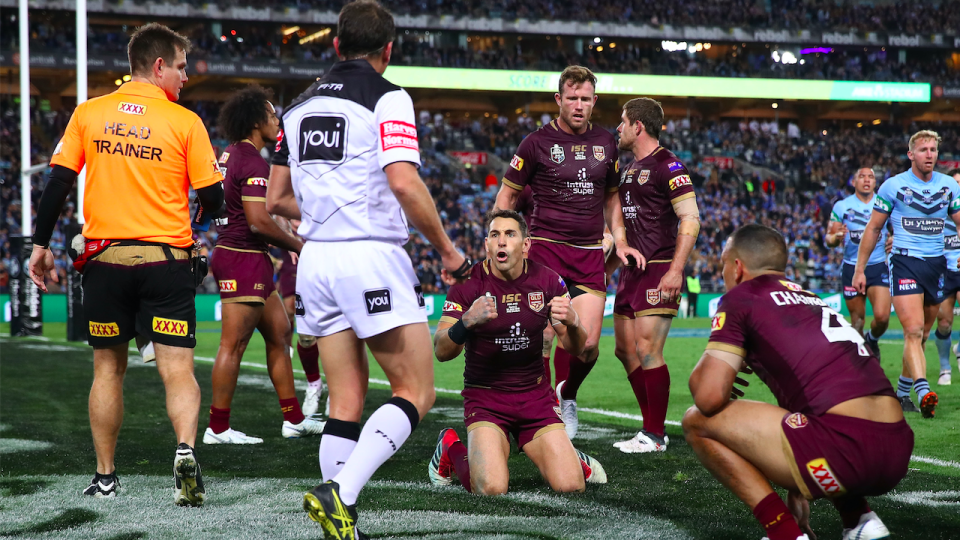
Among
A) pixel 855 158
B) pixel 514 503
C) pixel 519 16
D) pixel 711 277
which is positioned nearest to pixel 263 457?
pixel 514 503

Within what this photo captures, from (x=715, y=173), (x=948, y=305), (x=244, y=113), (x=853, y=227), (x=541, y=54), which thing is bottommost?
(x=948, y=305)

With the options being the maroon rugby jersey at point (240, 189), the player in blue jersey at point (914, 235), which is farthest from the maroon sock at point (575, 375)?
the player in blue jersey at point (914, 235)

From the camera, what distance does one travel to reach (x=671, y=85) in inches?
1738

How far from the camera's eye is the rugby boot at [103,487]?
438cm

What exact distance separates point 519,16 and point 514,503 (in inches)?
1618

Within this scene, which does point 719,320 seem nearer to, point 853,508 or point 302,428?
point 853,508

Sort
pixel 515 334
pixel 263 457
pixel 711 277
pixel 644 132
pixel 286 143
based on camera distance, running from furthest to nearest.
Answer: pixel 711 277, pixel 644 132, pixel 263 457, pixel 515 334, pixel 286 143

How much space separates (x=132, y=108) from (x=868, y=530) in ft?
11.8

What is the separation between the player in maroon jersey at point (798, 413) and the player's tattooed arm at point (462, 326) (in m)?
1.11

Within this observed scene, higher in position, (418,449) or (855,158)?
(855,158)

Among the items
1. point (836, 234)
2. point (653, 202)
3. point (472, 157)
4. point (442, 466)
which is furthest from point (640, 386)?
point (472, 157)

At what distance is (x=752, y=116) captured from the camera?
49.5m

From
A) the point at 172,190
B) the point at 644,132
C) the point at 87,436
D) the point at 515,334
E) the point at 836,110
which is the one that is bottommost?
the point at 87,436

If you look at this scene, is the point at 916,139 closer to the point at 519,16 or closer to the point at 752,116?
the point at 519,16
